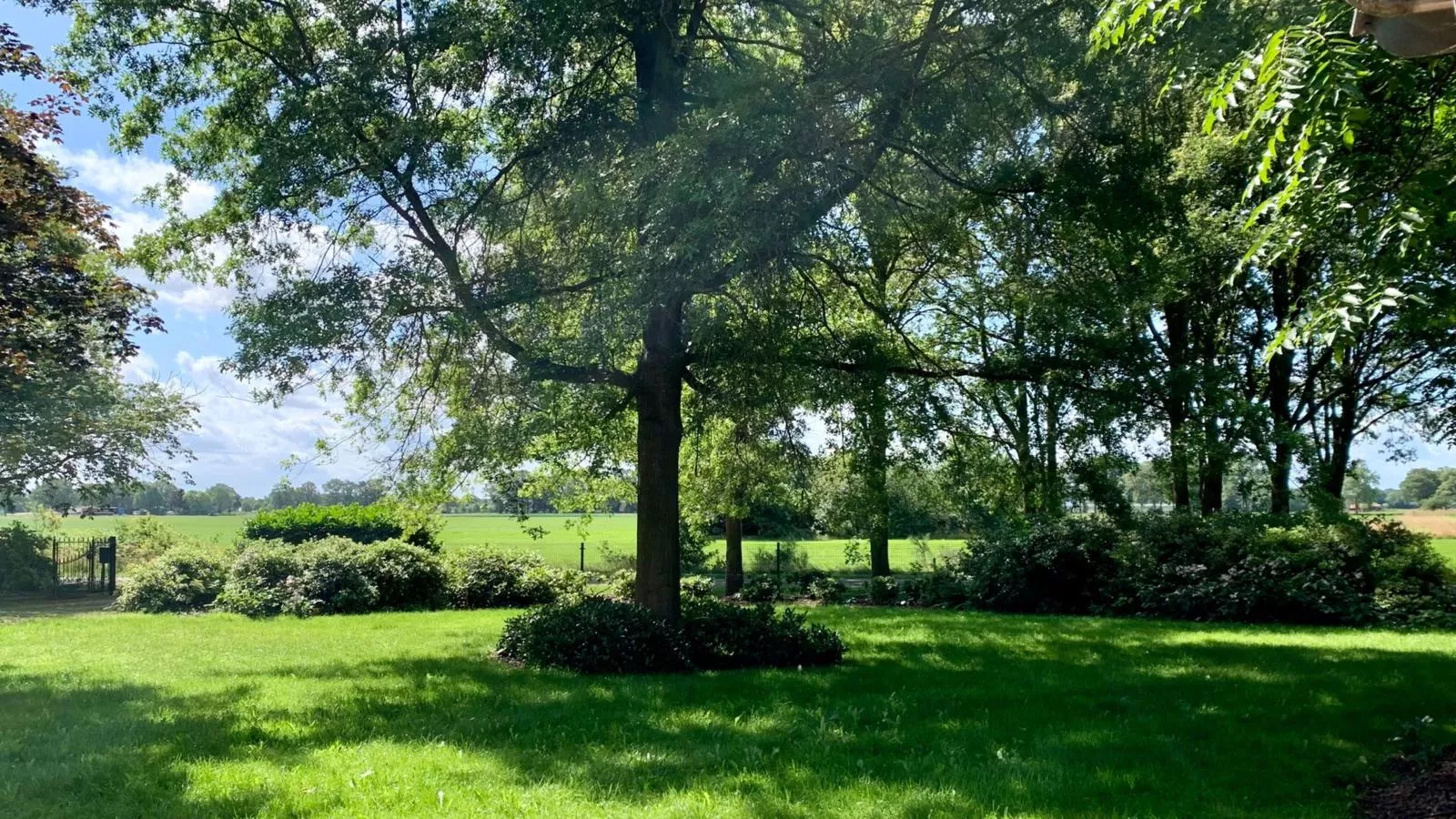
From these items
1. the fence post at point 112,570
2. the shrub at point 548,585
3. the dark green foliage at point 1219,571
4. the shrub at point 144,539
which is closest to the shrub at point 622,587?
the shrub at point 548,585

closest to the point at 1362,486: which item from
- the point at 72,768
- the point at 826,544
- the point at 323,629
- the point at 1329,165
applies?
the point at 826,544

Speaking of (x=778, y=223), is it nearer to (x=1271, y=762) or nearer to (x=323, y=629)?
(x=1271, y=762)

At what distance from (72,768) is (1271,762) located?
703 centimetres

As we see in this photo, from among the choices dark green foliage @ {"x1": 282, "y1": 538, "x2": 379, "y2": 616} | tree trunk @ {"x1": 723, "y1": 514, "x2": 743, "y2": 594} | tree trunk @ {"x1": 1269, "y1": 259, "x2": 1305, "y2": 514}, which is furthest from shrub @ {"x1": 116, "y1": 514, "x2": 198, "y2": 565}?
tree trunk @ {"x1": 1269, "y1": 259, "x2": 1305, "y2": 514}

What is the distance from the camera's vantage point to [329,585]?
1602 cm

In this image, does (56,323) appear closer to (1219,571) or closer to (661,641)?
(661,641)

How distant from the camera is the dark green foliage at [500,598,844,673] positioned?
8.87m

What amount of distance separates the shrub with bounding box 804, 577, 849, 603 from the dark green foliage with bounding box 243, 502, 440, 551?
9414mm

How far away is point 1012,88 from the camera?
31.9ft

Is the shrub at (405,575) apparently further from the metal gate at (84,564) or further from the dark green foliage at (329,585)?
the metal gate at (84,564)

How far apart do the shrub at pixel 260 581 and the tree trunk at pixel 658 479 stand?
354 inches

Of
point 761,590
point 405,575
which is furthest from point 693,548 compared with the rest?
point 405,575

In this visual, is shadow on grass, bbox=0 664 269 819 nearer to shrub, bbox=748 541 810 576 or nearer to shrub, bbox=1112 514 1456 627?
shrub, bbox=1112 514 1456 627

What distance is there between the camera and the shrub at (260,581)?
1559 cm
